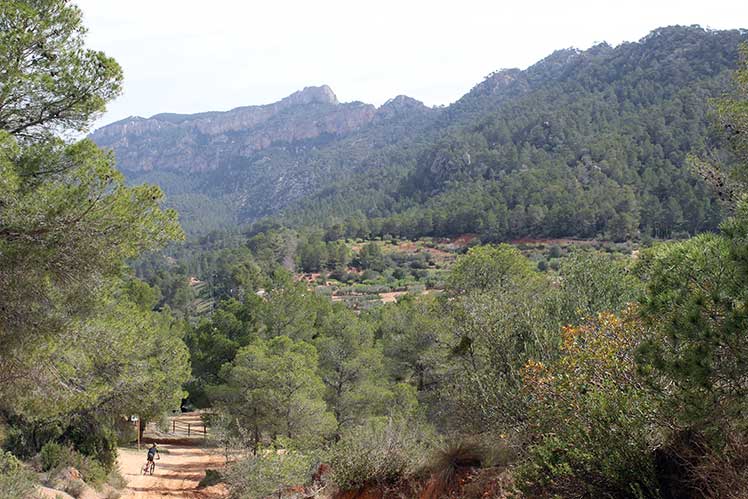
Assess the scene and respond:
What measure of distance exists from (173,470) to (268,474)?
801 centimetres

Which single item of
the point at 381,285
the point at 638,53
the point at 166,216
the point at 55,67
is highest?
the point at 638,53

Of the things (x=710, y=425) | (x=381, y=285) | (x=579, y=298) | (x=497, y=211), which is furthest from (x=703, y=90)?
(x=710, y=425)

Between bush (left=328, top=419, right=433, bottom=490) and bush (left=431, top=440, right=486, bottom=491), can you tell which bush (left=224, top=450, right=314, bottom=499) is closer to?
bush (left=328, top=419, right=433, bottom=490)

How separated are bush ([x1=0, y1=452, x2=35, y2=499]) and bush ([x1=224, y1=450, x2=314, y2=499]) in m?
4.30

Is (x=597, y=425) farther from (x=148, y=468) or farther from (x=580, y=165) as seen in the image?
(x=580, y=165)

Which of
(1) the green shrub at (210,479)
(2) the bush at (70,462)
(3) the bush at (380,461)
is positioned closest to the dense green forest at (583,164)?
(1) the green shrub at (210,479)

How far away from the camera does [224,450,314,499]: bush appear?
12.9 metres

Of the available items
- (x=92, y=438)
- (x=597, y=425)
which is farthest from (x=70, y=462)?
(x=597, y=425)

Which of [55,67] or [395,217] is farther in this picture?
[395,217]

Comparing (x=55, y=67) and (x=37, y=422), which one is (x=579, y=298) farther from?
(x=37, y=422)

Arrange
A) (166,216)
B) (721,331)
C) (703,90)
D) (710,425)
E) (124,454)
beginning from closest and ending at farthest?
1. (721,331)
2. (710,425)
3. (166,216)
4. (124,454)
5. (703,90)

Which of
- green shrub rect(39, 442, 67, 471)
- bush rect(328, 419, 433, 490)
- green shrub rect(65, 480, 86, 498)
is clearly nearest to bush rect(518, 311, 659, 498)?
bush rect(328, 419, 433, 490)

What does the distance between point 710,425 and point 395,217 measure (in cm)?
8219

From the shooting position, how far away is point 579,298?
9562mm
